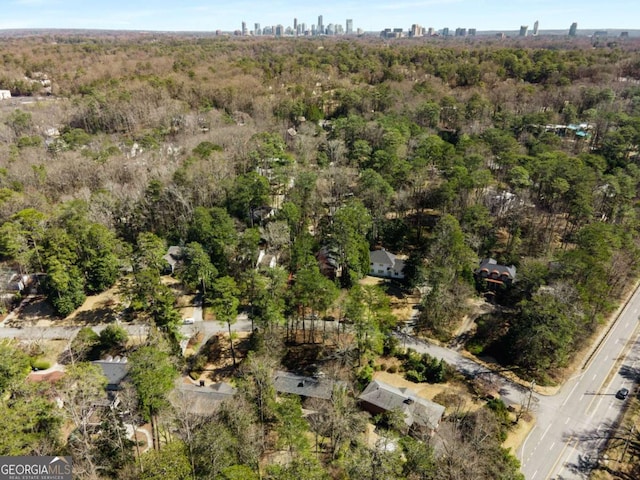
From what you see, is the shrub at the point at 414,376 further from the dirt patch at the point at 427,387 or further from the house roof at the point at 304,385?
the house roof at the point at 304,385

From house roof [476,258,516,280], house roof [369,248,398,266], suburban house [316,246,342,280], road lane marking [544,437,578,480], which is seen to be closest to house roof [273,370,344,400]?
suburban house [316,246,342,280]

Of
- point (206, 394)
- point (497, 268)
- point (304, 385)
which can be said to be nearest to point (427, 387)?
point (304, 385)

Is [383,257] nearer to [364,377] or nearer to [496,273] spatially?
[496,273]

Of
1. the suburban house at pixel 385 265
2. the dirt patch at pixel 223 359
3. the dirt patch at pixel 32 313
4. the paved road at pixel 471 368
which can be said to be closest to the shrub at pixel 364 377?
the paved road at pixel 471 368

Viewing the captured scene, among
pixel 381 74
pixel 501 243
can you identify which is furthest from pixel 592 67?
pixel 501 243

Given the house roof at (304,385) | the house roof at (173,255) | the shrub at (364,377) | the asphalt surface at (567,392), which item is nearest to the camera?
the asphalt surface at (567,392)

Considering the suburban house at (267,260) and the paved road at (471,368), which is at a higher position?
the suburban house at (267,260)
